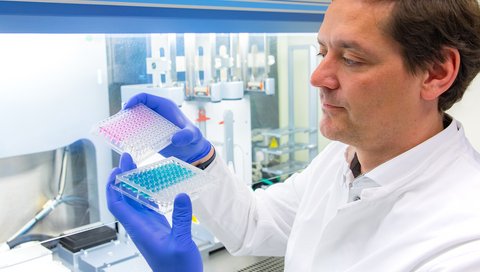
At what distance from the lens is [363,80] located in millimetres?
977

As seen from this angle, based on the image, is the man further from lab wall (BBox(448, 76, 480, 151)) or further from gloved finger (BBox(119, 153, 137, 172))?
lab wall (BBox(448, 76, 480, 151))

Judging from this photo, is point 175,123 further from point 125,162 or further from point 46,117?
point 46,117

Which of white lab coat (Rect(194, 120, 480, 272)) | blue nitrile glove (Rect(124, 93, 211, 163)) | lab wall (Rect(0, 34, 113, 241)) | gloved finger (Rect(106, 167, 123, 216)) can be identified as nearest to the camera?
white lab coat (Rect(194, 120, 480, 272))

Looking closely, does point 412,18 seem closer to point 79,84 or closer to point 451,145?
point 451,145

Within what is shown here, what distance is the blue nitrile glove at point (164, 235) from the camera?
0.96 m

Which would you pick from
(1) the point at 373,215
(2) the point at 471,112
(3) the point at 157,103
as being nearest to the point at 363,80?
(1) the point at 373,215

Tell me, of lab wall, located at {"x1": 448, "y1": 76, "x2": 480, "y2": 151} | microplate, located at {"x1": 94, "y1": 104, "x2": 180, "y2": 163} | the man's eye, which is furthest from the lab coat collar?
lab wall, located at {"x1": 448, "y1": 76, "x2": 480, "y2": 151}

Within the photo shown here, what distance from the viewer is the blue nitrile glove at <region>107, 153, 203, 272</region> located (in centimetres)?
96

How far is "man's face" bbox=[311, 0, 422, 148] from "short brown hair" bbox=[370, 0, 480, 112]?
19 millimetres

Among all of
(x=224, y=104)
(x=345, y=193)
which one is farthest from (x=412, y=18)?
(x=224, y=104)

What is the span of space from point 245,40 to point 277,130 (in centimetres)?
46

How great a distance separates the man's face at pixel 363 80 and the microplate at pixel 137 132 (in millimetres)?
382

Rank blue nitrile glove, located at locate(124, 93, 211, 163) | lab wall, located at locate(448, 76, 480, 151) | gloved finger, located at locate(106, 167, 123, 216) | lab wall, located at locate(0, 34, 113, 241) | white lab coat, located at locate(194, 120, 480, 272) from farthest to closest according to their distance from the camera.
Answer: lab wall, located at locate(448, 76, 480, 151) < lab wall, located at locate(0, 34, 113, 241) < blue nitrile glove, located at locate(124, 93, 211, 163) < gloved finger, located at locate(106, 167, 123, 216) < white lab coat, located at locate(194, 120, 480, 272)

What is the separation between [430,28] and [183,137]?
58cm
